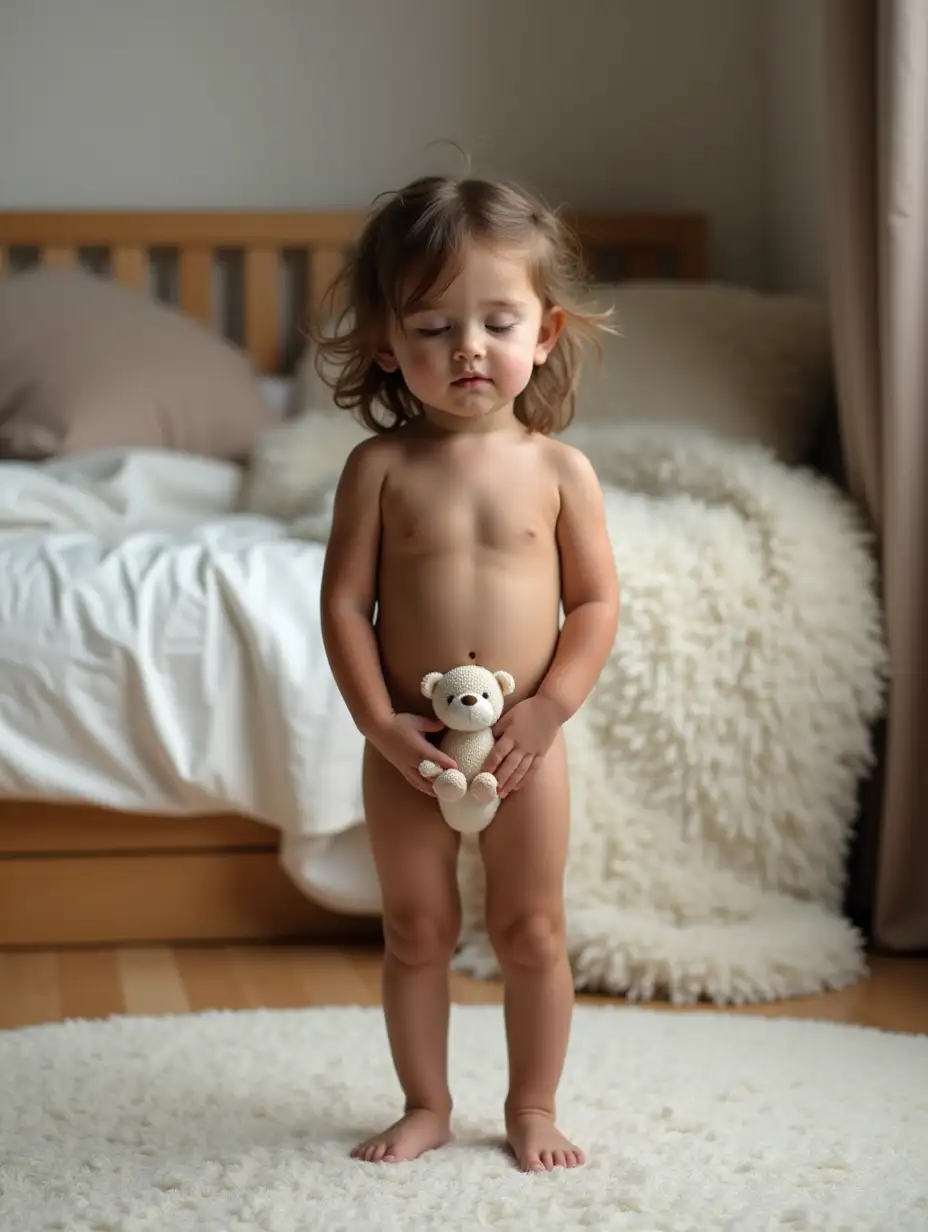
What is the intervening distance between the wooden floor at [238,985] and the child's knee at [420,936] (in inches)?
19.5

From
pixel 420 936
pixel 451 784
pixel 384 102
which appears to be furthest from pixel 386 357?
pixel 384 102

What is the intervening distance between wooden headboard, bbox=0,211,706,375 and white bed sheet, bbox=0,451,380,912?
114 centimetres

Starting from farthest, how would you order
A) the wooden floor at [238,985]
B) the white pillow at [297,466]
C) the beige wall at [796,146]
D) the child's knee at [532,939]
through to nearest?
the beige wall at [796,146] < the white pillow at [297,466] < the wooden floor at [238,985] < the child's knee at [532,939]

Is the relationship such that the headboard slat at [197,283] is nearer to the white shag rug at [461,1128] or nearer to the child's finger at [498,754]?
the white shag rug at [461,1128]

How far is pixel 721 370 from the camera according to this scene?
2396 mm

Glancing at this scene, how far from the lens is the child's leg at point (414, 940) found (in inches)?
46.4

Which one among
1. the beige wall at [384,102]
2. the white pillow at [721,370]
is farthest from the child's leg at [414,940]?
the beige wall at [384,102]

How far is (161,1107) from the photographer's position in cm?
133

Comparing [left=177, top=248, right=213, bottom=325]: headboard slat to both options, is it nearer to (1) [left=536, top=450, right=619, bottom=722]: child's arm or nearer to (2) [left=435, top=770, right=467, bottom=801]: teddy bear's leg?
(1) [left=536, top=450, right=619, bottom=722]: child's arm

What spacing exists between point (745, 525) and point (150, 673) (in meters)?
0.72

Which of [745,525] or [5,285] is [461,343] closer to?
[745,525]

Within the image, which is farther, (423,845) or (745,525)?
(745,525)

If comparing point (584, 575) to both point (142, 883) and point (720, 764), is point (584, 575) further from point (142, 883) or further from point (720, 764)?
point (142, 883)

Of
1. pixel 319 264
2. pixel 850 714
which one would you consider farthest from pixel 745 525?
pixel 319 264
